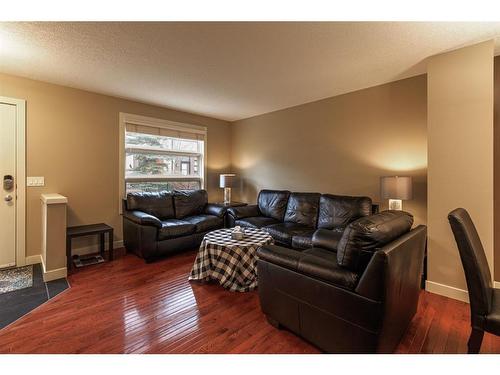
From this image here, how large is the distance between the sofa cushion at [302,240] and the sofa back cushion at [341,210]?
0.44 metres

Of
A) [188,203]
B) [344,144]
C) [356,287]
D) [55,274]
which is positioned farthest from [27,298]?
[344,144]

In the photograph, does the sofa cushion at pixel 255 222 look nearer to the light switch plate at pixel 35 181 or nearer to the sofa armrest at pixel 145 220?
the sofa armrest at pixel 145 220

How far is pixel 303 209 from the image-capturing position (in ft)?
12.3

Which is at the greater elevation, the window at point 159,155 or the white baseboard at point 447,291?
the window at point 159,155

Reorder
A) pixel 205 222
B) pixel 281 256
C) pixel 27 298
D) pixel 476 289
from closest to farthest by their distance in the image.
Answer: pixel 476 289 → pixel 281 256 → pixel 27 298 → pixel 205 222

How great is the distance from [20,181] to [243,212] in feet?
10.2

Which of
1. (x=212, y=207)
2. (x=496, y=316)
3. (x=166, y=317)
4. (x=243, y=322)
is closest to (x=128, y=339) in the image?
(x=166, y=317)

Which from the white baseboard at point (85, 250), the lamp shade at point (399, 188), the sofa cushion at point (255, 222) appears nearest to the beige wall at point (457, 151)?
the lamp shade at point (399, 188)

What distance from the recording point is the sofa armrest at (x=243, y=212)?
4090 millimetres

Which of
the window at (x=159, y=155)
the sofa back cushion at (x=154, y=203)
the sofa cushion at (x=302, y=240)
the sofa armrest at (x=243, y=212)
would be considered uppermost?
the window at (x=159, y=155)

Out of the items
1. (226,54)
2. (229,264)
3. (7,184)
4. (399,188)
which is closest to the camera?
(226,54)

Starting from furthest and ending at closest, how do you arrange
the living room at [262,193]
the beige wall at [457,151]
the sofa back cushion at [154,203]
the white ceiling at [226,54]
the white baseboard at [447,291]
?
1. the sofa back cushion at [154,203]
2. the white baseboard at [447,291]
3. the beige wall at [457,151]
4. the white ceiling at [226,54]
5. the living room at [262,193]

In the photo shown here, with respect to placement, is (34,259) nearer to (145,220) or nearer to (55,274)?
(55,274)
